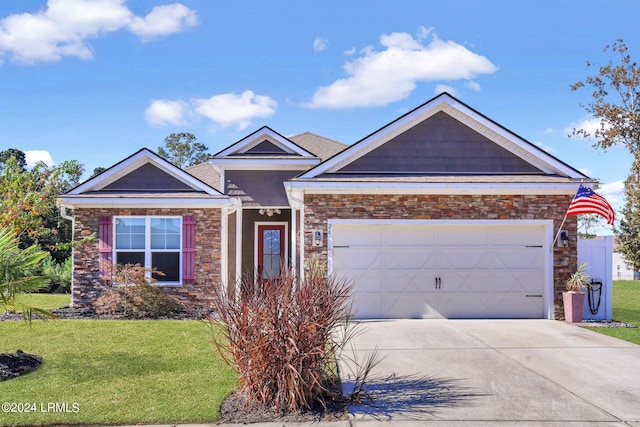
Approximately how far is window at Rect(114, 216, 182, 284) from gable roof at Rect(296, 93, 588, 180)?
189 inches

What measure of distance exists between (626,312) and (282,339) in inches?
521

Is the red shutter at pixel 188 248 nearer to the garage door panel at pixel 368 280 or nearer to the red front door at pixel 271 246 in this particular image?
the garage door panel at pixel 368 280

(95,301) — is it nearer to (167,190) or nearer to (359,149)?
(167,190)

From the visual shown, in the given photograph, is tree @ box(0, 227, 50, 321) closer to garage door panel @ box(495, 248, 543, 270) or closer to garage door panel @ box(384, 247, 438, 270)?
garage door panel @ box(384, 247, 438, 270)

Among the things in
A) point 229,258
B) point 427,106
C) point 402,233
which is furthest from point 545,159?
point 229,258

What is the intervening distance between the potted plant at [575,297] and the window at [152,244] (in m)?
9.75

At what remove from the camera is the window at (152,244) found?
13.6 metres

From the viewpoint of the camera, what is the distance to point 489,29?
51.4 feet

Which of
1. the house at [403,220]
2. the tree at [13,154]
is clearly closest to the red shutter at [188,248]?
the house at [403,220]

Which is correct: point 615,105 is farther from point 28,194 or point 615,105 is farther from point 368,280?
point 28,194

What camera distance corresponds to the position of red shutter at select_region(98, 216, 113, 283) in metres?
13.4

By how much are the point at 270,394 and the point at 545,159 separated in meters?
10.0

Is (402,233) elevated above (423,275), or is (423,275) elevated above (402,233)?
(402,233)

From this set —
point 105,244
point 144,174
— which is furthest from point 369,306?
point 144,174
